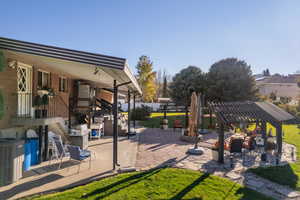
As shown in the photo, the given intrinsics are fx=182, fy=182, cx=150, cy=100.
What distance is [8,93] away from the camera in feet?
19.1

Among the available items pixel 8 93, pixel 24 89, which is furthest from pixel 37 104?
pixel 8 93

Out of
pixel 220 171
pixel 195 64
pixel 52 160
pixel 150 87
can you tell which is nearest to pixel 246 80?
pixel 195 64

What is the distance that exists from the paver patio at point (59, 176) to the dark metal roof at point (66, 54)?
3.23m

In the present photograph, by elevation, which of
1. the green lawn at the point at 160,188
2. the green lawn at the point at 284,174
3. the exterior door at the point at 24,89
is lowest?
the green lawn at the point at 284,174

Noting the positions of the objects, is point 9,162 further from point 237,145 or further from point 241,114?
point 241,114

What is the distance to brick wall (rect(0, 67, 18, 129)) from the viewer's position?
564 cm

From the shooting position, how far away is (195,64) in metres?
26.2

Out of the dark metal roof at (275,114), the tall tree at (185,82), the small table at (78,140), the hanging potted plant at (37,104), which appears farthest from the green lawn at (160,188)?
the tall tree at (185,82)

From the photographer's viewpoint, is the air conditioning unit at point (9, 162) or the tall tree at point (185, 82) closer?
the air conditioning unit at point (9, 162)

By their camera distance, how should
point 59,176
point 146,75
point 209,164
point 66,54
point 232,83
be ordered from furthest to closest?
point 146,75, point 232,83, point 209,164, point 59,176, point 66,54

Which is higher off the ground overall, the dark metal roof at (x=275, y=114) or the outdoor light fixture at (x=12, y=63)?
the outdoor light fixture at (x=12, y=63)

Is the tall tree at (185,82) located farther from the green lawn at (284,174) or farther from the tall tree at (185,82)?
the green lawn at (284,174)

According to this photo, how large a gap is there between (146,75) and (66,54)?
86.4 ft

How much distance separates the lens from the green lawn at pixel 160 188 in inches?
169
